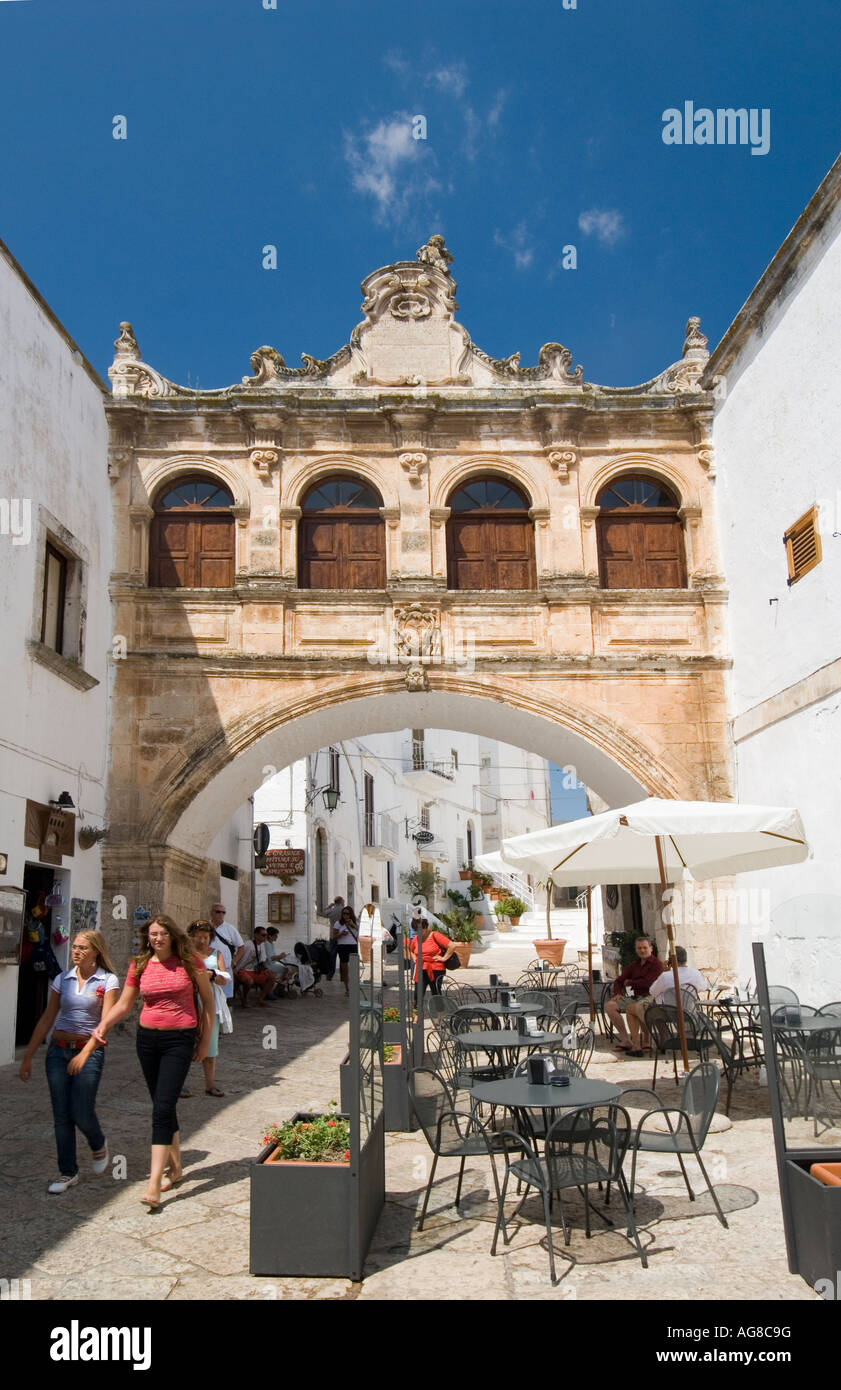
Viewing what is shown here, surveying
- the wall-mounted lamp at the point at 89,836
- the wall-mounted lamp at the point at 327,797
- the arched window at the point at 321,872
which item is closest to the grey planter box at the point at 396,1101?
the wall-mounted lamp at the point at 89,836

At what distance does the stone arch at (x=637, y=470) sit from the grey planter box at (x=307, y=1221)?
10.8 meters

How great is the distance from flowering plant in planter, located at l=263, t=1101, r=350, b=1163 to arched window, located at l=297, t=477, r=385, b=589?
31.5 feet

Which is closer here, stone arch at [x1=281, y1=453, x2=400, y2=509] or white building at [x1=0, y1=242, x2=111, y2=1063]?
white building at [x1=0, y1=242, x2=111, y2=1063]

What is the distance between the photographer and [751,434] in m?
12.4

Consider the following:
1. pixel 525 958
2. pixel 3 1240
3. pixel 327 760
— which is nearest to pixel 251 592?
pixel 3 1240

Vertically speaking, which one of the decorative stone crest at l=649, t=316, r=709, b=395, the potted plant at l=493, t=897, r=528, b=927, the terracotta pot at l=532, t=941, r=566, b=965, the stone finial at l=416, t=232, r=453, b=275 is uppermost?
the stone finial at l=416, t=232, r=453, b=275

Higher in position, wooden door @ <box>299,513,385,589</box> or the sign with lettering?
wooden door @ <box>299,513,385,589</box>

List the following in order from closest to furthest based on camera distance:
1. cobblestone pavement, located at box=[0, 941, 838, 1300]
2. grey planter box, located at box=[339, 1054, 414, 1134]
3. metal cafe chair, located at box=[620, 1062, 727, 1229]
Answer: cobblestone pavement, located at box=[0, 941, 838, 1300] → metal cafe chair, located at box=[620, 1062, 727, 1229] → grey planter box, located at box=[339, 1054, 414, 1134]

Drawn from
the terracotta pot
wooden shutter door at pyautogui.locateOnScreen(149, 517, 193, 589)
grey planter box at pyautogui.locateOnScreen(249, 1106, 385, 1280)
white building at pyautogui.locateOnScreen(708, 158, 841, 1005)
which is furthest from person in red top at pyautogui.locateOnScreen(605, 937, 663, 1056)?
the terracotta pot

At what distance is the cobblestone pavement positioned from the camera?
4.09 metres

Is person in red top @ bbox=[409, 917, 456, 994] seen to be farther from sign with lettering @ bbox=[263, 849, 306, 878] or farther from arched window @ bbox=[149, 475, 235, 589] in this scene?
sign with lettering @ bbox=[263, 849, 306, 878]

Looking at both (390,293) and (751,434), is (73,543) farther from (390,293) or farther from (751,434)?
(751,434)

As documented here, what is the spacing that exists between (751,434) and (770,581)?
1.88 metres
